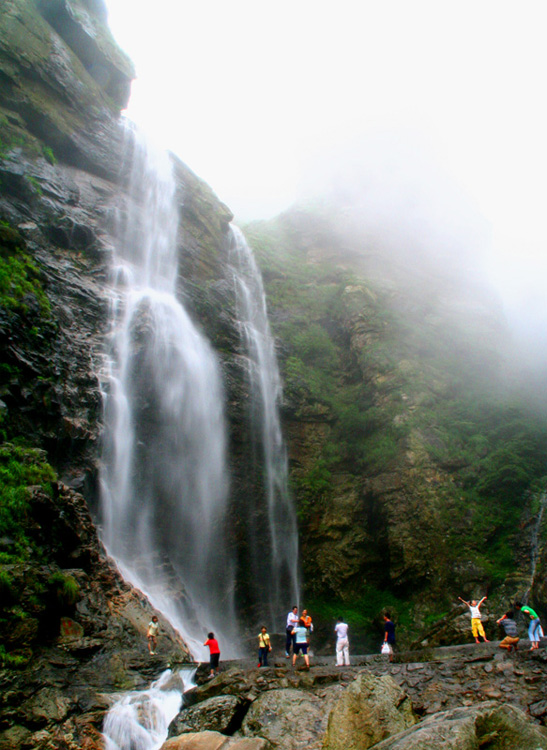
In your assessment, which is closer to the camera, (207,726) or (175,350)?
(207,726)

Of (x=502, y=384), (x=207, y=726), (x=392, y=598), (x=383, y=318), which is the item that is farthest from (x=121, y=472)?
(x=502, y=384)

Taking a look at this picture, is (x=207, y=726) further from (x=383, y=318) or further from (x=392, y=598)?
(x=383, y=318)

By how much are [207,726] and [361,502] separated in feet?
38.5

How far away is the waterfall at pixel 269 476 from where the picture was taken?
1710 cm

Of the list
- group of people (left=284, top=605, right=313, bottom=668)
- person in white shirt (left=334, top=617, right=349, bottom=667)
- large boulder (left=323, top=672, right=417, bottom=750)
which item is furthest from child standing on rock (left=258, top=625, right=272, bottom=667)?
large boulder (left=323, top=672, right=417, bottom=750)

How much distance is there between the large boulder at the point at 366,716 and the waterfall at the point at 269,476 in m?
10.9

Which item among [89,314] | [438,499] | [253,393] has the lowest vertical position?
[438,499]

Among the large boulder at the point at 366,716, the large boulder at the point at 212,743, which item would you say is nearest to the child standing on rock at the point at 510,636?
the large boulder at the point at 366,716

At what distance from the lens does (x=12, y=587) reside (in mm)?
8477

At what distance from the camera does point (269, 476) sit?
62.4 ft

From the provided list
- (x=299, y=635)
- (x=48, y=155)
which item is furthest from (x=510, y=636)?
(x=48, y=155)

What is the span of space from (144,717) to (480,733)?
251 inches

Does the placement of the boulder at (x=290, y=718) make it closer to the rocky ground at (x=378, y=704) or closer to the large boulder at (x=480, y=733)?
the rocky ground at (x=378, y=704)

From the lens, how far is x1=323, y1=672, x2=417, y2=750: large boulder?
564 centimetres
